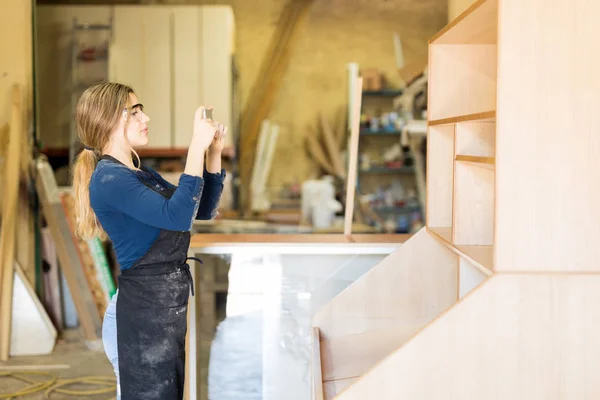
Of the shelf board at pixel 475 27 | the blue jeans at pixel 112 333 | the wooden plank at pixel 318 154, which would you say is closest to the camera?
the shelf board at pixel 475 27

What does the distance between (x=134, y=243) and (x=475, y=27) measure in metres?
1.33

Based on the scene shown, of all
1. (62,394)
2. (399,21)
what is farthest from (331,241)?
(399,21)

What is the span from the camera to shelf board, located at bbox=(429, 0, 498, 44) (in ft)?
6.70

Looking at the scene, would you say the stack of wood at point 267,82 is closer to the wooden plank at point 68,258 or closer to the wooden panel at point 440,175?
the wooden plank at point 68,258

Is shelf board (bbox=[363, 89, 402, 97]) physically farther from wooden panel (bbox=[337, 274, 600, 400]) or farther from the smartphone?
wooden panel (bbox=[337, 274, 600, 400])

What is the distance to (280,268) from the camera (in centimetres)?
321

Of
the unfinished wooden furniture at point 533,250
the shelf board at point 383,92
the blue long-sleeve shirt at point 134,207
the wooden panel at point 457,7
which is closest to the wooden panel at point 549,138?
the unfinished wooden furniture at point 533,250

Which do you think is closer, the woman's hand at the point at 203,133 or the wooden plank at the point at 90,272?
the woman's hand at the point at 203,133

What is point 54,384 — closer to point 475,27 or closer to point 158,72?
point 475,27

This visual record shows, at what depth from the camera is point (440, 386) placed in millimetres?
1857

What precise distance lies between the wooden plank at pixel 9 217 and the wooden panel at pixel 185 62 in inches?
86.7

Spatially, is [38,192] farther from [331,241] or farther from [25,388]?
[331,241]

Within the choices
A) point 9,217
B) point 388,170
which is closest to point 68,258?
point 9,217

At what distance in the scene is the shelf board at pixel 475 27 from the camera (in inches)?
80.4
